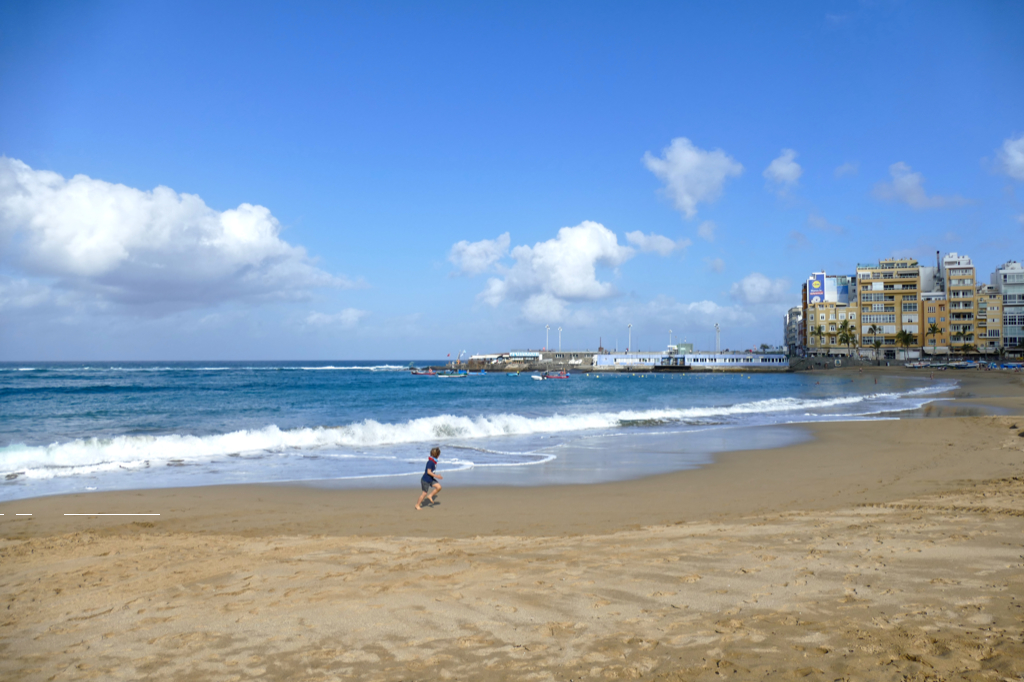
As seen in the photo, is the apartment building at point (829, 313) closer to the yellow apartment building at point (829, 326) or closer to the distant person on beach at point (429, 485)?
the yellow apartment building at point (829, 326)

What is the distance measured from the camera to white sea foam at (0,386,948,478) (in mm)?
17172

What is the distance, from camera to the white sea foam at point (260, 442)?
17.2 metres

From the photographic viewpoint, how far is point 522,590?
20.4ft

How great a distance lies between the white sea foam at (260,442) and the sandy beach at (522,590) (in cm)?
638

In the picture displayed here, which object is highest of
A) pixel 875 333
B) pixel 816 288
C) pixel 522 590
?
pixel 816 288

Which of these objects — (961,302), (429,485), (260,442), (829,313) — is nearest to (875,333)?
(829,313)

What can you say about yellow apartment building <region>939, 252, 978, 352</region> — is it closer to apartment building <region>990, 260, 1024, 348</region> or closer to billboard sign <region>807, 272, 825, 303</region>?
apartment building <region>990, 260, 1024, 348</region>

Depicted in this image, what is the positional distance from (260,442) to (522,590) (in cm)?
1792

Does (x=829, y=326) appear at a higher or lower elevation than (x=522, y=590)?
higher

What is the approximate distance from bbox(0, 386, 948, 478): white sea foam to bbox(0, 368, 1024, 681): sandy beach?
6375 millimetres

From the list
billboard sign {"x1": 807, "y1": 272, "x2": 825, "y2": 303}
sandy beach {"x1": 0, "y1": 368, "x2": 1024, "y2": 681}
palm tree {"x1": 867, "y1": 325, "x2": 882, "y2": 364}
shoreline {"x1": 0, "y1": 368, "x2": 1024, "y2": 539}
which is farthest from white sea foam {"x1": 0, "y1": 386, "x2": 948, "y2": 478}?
billboard sign {"x1": 807, "y1": 272, "x2": 825, "y2": 303}

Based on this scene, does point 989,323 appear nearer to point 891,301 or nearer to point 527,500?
point 891,301

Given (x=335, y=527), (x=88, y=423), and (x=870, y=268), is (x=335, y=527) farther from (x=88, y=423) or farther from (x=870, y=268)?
(x=870, y=268)

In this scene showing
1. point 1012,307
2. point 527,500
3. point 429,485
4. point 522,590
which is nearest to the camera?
point 522,590
